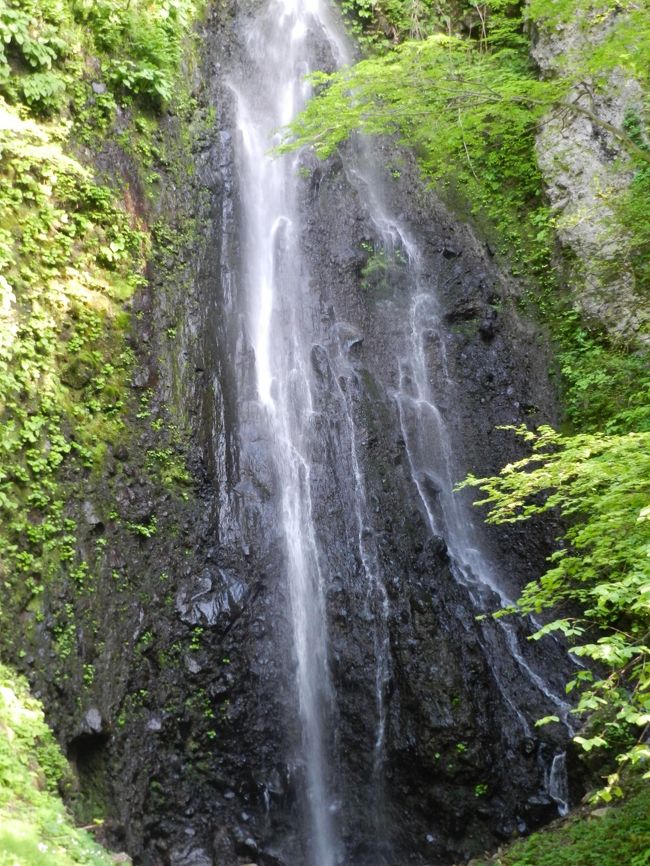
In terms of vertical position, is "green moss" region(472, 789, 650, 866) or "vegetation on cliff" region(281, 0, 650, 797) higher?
"vegetation on cliff" region(281, 0, 650, 797)

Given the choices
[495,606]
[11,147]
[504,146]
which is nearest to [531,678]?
[495,606]

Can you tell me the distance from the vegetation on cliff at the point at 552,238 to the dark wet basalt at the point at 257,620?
103cm

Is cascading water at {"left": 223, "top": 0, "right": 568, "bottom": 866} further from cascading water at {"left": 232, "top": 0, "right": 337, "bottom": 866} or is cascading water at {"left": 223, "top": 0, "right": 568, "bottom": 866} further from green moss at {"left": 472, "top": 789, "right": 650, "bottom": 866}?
green moss at {"left": 472, "top": 789, "right": 650, "bottom": 866}

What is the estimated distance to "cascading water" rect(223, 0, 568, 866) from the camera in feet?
25.9

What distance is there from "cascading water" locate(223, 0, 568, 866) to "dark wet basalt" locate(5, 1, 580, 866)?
73mm

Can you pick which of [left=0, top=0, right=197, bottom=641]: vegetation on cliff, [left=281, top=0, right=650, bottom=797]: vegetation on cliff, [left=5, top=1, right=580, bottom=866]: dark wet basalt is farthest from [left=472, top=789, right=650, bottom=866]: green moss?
[left=0, top=0, right=197, bottom=641]: vegetation on cliff

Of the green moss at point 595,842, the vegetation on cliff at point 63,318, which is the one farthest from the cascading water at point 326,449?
the vegetation on cliff at point 63,318

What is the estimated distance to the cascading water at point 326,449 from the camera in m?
7.89

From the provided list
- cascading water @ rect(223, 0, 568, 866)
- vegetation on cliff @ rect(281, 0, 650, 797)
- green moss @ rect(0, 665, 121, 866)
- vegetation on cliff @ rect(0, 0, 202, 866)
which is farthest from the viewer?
cascading water @ rect(223, 0, 568, 866)

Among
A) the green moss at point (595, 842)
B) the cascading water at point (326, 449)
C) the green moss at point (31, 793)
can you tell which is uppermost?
the cascading water at point (326, 449)

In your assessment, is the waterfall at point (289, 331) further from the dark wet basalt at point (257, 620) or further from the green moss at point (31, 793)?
the green moss at point (31, 793)

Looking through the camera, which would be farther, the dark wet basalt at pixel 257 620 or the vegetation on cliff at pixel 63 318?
the dark wet basalt at pixel 257 620

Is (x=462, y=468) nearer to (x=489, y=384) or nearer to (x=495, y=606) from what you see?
(x=489, y=384)

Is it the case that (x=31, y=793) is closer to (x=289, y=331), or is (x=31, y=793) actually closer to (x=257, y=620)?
(x=257, y=620)
